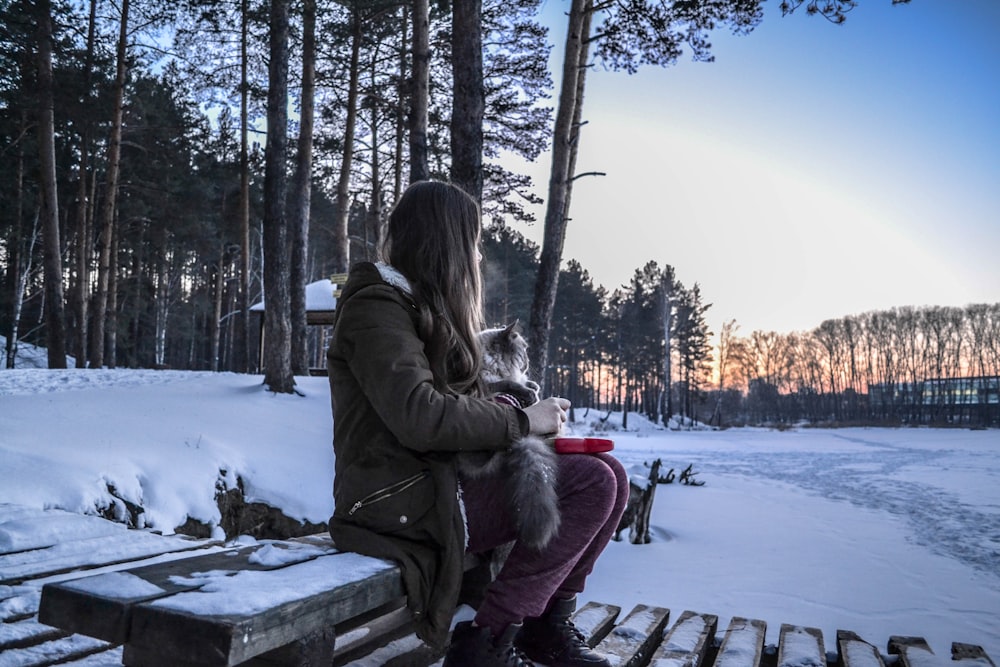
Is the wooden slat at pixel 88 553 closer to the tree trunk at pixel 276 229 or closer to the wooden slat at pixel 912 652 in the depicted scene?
the wooden slat at pixel 912 652

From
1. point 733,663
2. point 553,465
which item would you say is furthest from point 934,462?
point 553,465

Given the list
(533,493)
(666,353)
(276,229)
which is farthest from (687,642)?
(666,353)

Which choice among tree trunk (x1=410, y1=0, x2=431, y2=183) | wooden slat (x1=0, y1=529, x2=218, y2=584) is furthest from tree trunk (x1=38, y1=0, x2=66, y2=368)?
wooden slat (x1=0, y1=529, x2=218, y2=584)

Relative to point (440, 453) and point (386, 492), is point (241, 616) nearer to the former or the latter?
point (386, 492)

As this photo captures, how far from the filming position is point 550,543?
6.56ft

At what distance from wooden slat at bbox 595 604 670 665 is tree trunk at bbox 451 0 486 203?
4347 mm

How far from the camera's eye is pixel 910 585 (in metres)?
5.75

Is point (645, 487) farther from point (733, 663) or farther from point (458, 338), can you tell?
point (458, 338)

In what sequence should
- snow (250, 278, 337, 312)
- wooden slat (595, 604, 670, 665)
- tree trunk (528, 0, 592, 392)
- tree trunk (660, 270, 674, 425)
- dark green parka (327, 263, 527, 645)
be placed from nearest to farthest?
dark green parka (327, 263, 527, 645) → wooden slat (595, 604, 670, 665) → tree trunk (528, 0, 592, 392) → snow (250, 278, 337, 312) → tree trunk (660, 270, 674, 425)

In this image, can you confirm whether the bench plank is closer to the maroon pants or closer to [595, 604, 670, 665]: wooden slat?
the maroon pants

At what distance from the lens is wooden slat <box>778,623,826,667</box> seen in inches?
104

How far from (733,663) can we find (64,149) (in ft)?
80.2

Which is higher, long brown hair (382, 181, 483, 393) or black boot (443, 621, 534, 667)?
long brown hair (382, 181, 483, 393)

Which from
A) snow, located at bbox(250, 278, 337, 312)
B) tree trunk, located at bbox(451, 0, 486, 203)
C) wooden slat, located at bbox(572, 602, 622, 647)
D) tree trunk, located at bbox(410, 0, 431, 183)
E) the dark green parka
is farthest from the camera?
snow, located at bbox(250, 278, 337, 312)
